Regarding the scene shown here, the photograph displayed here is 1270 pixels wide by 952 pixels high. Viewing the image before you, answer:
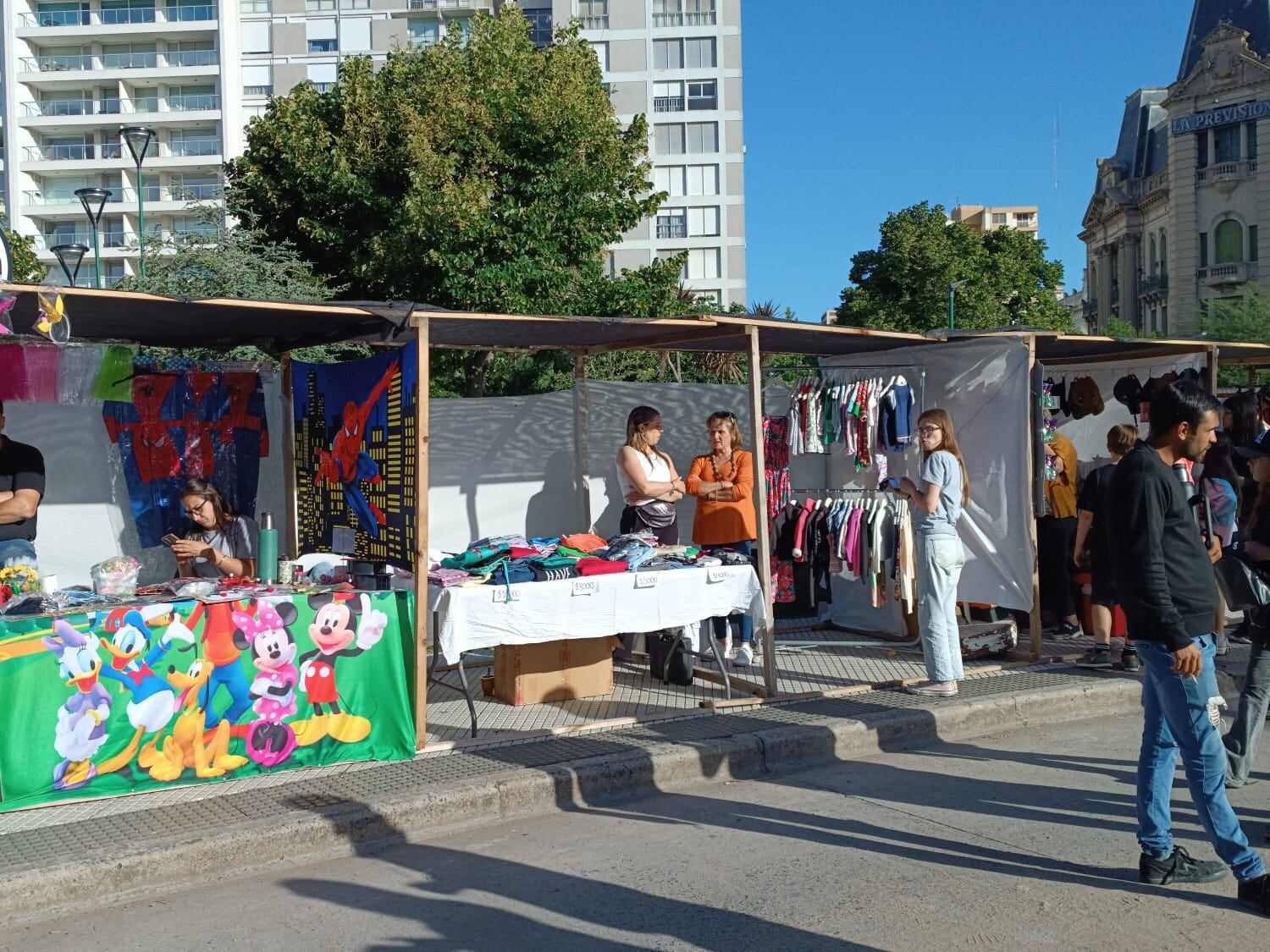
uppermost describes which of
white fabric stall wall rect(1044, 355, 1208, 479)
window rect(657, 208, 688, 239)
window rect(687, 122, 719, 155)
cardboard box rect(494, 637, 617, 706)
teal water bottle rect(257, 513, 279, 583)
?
window rect(687, 122, 719, 155)

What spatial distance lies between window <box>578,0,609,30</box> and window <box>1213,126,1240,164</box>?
3244 cm

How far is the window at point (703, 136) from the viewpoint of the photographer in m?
60.8

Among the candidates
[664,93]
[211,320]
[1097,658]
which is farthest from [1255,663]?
[664,93]

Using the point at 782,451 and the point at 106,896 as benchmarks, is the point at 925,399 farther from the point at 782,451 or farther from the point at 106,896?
the point at 106,896

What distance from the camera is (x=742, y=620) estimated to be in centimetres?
845

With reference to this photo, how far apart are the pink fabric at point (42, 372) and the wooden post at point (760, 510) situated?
4500mm

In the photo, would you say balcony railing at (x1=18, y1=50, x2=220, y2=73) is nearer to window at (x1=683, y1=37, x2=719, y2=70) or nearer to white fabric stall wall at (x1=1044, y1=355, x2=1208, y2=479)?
window at (x1=683, y1=37, x2=719, y2=70)

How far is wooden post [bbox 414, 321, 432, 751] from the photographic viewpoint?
6.20 m

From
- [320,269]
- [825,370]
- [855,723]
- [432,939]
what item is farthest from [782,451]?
[320,269]

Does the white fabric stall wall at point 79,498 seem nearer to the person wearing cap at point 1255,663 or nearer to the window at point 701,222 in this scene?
the person wearing cap at point 1255,663

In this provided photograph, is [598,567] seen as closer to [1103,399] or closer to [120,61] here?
[1103,399]

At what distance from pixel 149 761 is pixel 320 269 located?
15.6 m

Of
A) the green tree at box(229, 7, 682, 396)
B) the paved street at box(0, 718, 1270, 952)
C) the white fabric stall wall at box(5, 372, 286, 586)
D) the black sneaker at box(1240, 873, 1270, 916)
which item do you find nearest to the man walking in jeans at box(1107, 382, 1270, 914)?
the black sneaker at box(1240, 873, 1270, 916)

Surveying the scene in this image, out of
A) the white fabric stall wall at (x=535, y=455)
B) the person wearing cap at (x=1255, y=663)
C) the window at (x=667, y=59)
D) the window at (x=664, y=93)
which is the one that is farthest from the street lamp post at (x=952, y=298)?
the person wearing cap at (x=1255, y=663)
